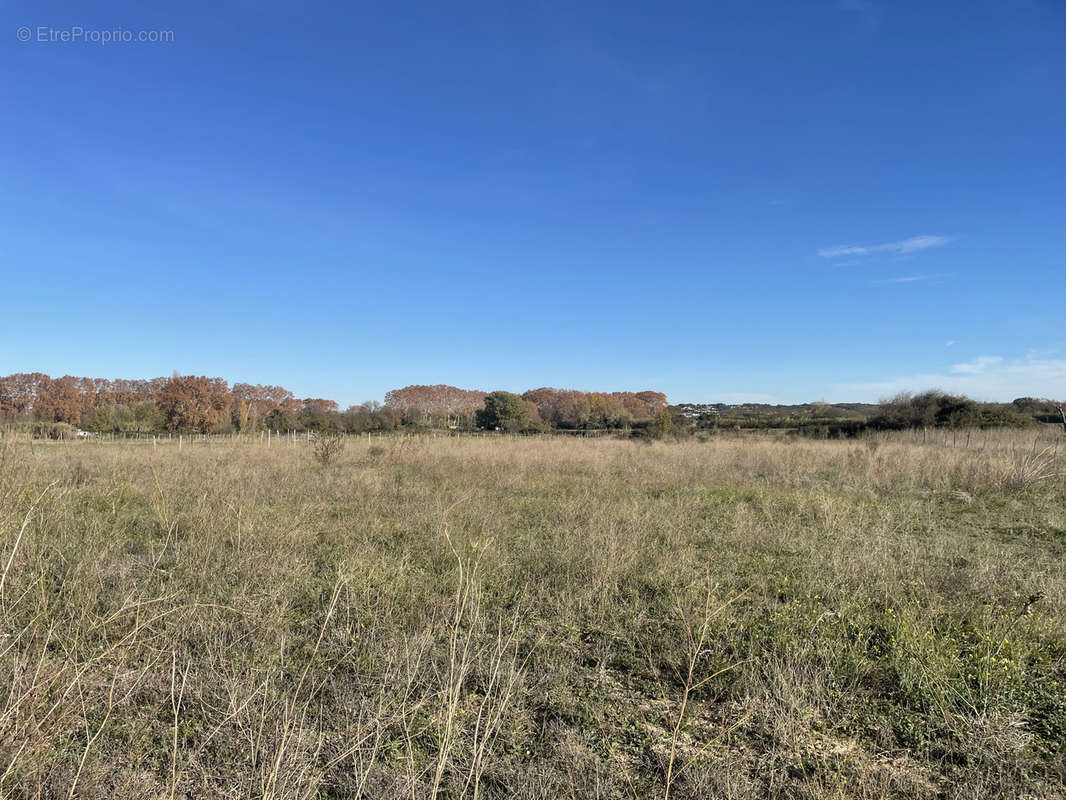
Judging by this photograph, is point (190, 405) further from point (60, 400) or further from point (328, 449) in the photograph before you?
point (328, 449)

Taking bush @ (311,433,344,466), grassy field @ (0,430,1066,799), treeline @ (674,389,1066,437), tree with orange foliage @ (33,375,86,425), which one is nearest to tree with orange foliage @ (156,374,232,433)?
tree with orange foliage @ (33,375,86,425)

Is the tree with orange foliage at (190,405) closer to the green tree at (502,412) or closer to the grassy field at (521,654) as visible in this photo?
the green tree at (502,412)

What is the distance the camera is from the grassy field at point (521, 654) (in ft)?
7.49

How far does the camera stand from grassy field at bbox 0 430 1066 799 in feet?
7.49

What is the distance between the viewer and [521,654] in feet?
11.9

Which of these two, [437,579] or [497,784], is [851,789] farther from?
[437,579]

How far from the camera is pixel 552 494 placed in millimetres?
10125

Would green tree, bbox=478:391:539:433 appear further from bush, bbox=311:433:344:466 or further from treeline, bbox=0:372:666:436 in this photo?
bush, bbox=311:433:344:466

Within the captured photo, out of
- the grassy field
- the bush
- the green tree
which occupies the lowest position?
the grassy field

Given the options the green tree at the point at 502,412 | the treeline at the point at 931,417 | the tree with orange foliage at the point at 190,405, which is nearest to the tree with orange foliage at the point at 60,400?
the tree with orange foliage at the point at 190,405

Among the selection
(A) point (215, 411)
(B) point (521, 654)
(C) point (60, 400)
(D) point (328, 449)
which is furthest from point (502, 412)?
(C) point (60, 400)

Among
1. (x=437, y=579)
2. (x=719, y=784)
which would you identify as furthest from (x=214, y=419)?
(x=719, y=784)

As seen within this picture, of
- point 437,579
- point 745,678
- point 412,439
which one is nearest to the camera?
point 745,678

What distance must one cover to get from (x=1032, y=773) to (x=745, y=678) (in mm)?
1302
